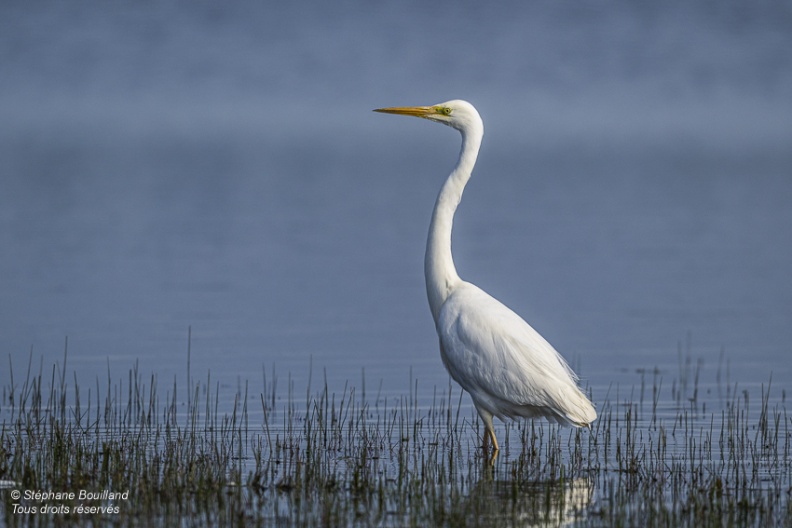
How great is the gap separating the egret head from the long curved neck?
8 cm

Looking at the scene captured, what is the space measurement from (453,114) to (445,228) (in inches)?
38.7

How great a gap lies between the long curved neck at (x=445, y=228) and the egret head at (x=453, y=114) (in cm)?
8

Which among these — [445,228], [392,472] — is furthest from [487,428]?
[445,228]

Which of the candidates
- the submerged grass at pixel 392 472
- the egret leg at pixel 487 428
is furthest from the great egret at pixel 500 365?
the submerged grass at pixel 392 472

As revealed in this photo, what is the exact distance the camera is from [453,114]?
10570 millimetres

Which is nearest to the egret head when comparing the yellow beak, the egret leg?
the yellow beak

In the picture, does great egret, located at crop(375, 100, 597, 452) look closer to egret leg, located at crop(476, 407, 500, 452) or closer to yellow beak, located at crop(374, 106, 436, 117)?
egret leg, located at crop(476, 407, 500, 452)

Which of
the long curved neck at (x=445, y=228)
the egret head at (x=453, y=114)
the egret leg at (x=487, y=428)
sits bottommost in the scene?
the egret leg at (x=487, y=428)

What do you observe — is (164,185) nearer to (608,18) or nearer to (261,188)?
(261,188)

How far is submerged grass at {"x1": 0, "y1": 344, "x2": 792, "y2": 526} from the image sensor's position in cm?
751

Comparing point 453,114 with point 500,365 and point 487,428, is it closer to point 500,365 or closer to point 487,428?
→ point 500,365

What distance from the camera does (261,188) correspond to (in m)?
45.2

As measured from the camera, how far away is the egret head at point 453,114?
10.4m

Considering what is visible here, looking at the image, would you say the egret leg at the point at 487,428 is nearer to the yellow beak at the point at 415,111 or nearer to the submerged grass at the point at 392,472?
the submerged grass at the point at 392,472
